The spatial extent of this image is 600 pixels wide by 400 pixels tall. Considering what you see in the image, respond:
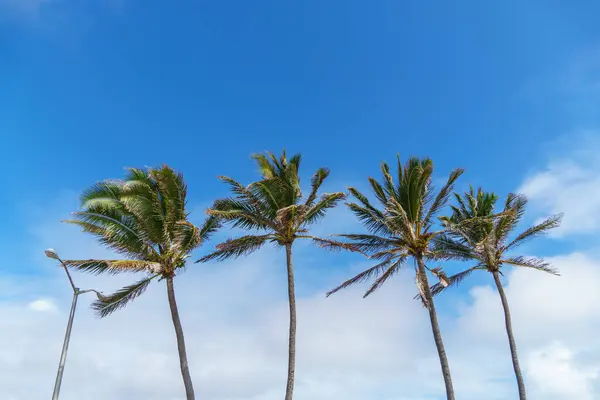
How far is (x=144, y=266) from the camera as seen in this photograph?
71.8 ft

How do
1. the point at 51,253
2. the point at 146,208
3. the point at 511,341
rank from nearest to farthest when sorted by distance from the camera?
the point at 51,253 < the point at 146,208 < the point at 511,341

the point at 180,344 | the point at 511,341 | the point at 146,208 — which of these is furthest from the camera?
the point at 511,341

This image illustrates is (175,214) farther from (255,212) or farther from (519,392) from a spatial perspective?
(519,392)

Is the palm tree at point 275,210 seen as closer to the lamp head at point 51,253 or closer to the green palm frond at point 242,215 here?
the green palm frond at point 242,215

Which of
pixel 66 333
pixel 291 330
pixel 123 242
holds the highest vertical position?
pixel 123 242

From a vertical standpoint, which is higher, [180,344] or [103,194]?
[103,194]

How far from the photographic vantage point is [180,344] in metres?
22.0

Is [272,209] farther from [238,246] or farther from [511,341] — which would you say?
[511,341]

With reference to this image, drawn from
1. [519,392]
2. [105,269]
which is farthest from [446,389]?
[105,269]

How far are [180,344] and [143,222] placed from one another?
5721mm

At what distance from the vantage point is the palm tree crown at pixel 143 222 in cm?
2259

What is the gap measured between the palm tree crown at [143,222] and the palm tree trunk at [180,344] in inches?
31.0

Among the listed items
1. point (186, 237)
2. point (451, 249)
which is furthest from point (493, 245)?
point (186, 237)

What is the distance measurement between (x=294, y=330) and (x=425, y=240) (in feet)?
25.1
